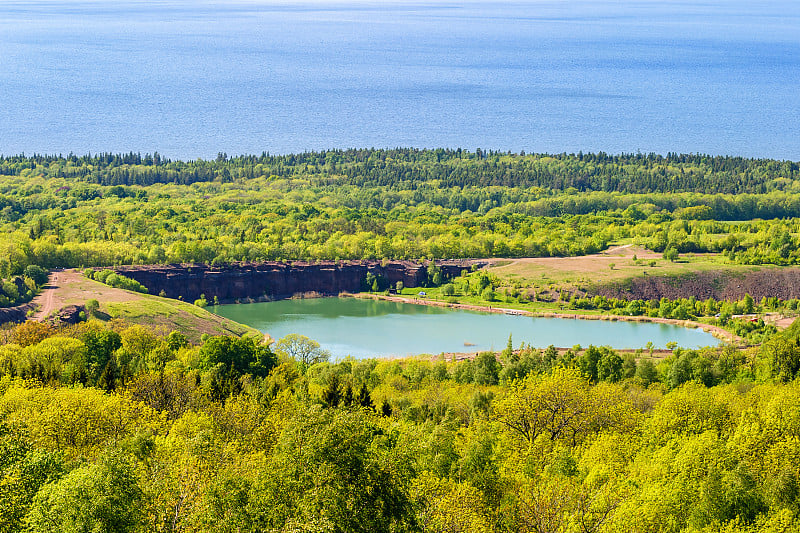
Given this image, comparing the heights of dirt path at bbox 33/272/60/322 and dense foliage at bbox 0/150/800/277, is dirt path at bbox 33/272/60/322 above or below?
below

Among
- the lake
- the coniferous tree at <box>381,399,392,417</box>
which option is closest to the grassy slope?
the lake

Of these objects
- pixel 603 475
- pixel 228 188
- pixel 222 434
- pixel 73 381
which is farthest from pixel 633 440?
pixel 228 188

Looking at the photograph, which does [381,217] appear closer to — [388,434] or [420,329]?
[420,329]

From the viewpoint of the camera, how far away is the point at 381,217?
525 ft

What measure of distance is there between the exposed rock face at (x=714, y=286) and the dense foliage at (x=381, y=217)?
612 cm

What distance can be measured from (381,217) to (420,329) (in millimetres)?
63793

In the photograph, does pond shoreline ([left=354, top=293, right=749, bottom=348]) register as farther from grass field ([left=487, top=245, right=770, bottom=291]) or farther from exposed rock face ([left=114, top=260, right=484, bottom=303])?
grass field ([left=487, top=245, right=770, bottom=291])

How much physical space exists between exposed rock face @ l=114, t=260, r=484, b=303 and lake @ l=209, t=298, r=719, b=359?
527 cm

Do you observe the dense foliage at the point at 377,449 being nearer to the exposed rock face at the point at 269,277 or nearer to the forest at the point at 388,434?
the forest at the point at 388,434

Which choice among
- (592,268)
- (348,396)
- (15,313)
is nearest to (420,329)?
(592,268)

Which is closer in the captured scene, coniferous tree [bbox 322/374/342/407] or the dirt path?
coniferous tree [bbox 322/374/342/407]

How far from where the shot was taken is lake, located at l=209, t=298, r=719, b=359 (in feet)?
293

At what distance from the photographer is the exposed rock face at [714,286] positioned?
373ft

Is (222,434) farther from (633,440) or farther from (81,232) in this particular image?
(81,232)
